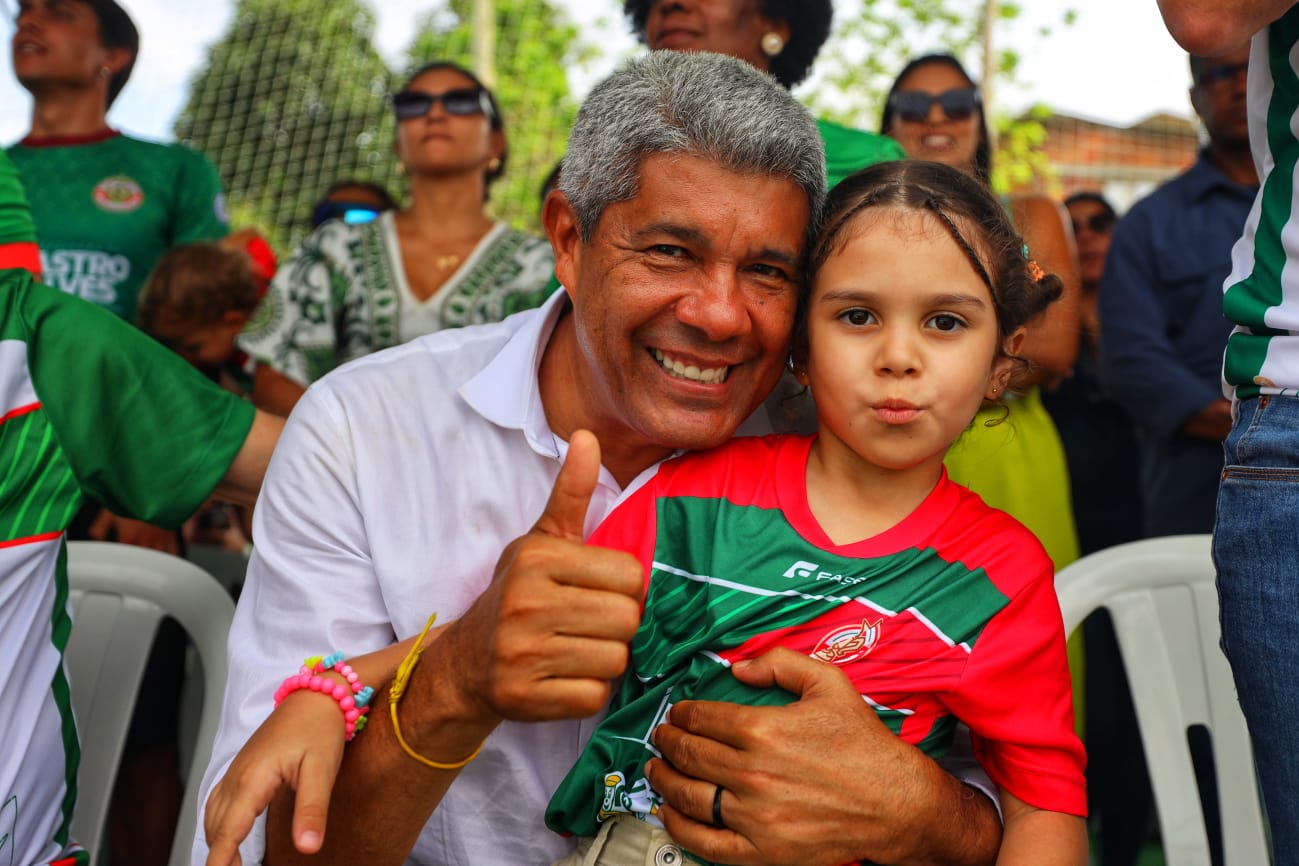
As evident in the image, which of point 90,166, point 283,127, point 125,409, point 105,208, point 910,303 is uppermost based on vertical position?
point 283,127

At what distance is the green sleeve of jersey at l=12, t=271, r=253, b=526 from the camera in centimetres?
214

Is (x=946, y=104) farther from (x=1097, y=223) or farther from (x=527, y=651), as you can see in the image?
(x=527, y=651)

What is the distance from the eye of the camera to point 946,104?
4.11 meters

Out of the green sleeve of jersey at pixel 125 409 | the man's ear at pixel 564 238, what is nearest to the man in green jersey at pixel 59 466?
the green sleeve of jersey at pixel 125 409

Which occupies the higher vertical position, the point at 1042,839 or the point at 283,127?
the point at 283,127

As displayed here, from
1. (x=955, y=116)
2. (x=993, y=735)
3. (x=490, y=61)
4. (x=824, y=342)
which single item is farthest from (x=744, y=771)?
(x=490, y=61)

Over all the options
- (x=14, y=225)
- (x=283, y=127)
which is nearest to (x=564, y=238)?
(x=14, y=225)

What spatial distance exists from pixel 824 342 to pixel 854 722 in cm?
58

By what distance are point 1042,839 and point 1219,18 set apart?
1118 mm

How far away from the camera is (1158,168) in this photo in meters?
11.9

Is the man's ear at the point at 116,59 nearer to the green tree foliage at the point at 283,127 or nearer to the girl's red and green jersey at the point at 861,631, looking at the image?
the girl's red and green jersey at the point at 861,631

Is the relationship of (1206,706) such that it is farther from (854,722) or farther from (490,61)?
(490,61)

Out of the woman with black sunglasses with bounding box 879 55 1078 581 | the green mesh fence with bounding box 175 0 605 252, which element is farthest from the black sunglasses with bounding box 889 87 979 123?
the green mesh fence with bounding box 175 0 605 252

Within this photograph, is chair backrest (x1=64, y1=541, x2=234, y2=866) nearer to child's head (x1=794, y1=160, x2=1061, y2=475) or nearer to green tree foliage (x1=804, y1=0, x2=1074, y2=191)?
child's head (x1=794, y1=160, x2=1061, y2=475)
